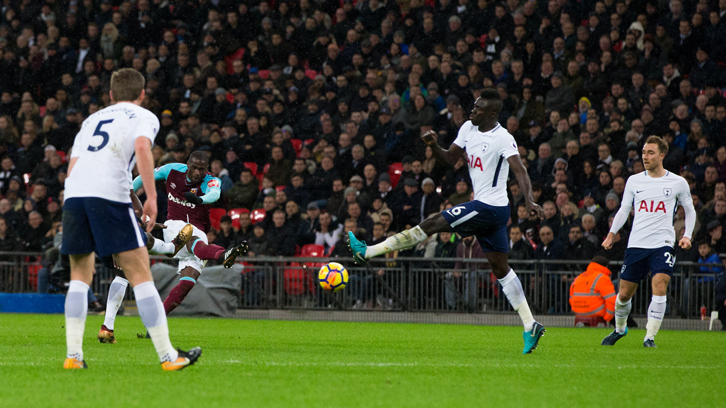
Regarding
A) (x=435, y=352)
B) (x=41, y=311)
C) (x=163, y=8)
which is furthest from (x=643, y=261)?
(x=163, y=8)

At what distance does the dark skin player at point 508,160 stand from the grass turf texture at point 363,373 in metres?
0.93

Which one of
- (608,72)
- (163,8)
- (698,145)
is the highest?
(163,8)

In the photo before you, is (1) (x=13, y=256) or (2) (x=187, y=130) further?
(2) (x=187, y=130)

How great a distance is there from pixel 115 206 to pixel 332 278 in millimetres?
4806

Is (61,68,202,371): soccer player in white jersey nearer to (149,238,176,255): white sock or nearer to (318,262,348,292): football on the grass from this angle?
(149,238,176,255): white sock

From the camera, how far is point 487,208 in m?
9.12

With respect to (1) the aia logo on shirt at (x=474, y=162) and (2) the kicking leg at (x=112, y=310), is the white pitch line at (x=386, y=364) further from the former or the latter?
(2) the kicking leg at (x=112, y=310)

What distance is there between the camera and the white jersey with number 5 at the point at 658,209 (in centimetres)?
1080

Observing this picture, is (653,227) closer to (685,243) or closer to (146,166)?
(685,243)

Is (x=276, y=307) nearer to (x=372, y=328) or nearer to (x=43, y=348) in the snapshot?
(x=372, y=328)

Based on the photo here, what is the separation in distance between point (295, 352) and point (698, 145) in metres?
10.6

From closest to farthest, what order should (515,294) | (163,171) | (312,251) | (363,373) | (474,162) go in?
(363,373) → (474,162) → (515,294) → (163,171) → (312,251)

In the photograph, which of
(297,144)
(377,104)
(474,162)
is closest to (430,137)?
(474,162)

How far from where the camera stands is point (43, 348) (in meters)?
9.10
